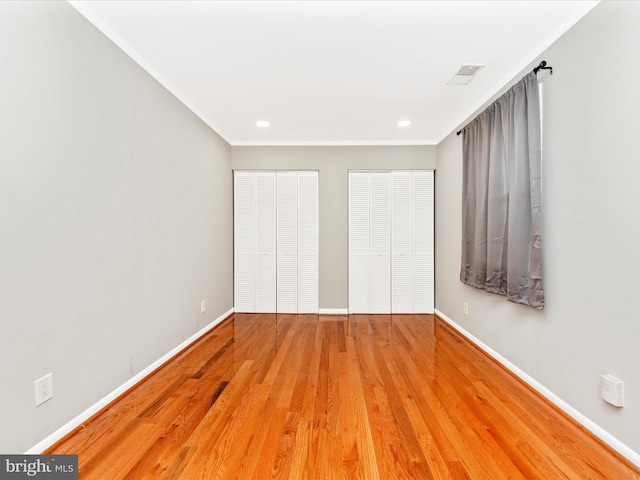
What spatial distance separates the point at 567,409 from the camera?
6.46 feet

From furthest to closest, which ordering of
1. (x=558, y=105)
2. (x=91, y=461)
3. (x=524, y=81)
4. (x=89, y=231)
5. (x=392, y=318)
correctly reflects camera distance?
(x=392, y=318), (x=524, y=81), (x=558, y=105), (x=89, y=231), (x=91, y=461)

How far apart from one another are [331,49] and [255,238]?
2.90 metres

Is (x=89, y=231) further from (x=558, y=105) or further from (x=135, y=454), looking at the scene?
(x=558, y=105)

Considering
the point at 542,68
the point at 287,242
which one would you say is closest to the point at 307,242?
the point at 287,242

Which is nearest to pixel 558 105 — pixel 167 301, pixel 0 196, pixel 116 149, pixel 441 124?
pixel 441 124

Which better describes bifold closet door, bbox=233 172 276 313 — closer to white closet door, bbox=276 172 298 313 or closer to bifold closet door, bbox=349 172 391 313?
white closet door, bbox=276 172 298 313

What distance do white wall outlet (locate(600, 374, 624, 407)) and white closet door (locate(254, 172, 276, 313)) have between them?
3.66 metres

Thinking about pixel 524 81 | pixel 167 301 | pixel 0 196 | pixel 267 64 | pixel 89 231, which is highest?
pixel 267 64

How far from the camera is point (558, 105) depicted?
207cm

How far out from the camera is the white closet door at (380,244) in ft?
14.8

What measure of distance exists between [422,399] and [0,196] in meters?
2.67

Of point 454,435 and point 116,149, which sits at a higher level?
point 116,149

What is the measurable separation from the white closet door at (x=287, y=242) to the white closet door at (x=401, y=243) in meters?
1.45

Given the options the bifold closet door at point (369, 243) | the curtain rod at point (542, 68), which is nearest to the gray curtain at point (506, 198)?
the curtain rod at point (542, 68)
